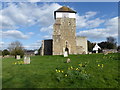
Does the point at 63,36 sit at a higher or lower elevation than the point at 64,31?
lower

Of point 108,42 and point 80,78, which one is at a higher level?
point 108,42

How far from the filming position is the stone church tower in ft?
138

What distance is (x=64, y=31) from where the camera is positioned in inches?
1706

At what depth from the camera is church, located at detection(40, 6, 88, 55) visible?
42.1 meters

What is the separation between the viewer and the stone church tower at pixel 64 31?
4203cm

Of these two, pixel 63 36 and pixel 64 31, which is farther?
pixel 64 31

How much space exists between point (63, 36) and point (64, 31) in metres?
1.47

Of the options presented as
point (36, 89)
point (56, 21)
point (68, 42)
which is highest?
point (56, 21)

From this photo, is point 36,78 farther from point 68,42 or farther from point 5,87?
point 68,42

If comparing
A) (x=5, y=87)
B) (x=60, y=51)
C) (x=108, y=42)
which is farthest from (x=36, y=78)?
(x=108, y=42)

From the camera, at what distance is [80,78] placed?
24.5ft

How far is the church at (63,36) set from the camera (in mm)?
42125

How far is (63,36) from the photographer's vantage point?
43.1 meters

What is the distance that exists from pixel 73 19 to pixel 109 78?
37.7m
